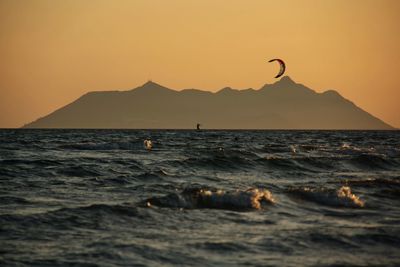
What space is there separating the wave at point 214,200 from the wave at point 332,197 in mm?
1343

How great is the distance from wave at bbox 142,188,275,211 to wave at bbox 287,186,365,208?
134 cm

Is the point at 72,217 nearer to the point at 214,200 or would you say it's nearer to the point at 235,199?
the point at 214,200

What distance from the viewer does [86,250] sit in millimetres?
11383

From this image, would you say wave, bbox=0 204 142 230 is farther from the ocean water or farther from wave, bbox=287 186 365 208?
wave, bbox=287 186 365 208

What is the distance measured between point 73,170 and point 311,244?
54.7ft

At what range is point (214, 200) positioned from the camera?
17.4m

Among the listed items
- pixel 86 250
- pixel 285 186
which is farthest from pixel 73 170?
pixel 86 250

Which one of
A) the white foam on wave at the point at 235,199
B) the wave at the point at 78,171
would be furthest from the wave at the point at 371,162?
the white foam on wave at the point at 235,199

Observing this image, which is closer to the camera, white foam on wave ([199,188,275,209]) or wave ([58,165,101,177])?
white foam on wave ([199,188,275,209])

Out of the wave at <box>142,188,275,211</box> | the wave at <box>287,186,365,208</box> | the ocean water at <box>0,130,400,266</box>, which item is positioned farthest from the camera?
the wave at <box>287,186,365,208</box>

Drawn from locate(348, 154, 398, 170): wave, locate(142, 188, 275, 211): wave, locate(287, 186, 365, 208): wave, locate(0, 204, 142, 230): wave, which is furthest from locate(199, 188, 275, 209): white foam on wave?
locate(348, 154, 398, 170): wave

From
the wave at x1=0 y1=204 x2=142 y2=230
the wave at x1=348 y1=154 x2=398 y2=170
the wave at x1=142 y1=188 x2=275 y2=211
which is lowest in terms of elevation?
the wave at x1=0 y1=204 x2=142 y2=230

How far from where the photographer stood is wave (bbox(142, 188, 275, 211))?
16719 millimetres

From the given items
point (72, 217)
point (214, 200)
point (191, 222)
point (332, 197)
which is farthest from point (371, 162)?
point (72, 217)
